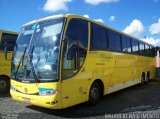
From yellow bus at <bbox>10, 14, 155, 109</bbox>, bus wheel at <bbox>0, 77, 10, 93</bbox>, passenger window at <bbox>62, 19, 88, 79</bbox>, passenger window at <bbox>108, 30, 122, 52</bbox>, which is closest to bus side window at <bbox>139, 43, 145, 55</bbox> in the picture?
passenger window at <bbox>108, 30, 122, 52</bbox>

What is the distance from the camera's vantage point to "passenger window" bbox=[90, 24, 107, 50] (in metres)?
9.60

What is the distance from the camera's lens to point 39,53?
8.10m

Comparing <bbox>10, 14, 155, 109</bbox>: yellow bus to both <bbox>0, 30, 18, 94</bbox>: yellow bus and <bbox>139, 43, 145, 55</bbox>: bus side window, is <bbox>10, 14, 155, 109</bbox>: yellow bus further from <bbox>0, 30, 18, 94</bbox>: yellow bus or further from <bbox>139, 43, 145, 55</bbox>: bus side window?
<bbox>139, 43, 145, 55</bbox>: bus side window

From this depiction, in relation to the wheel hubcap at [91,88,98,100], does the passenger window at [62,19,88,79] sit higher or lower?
higher

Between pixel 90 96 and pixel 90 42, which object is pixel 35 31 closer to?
pixel 90 42

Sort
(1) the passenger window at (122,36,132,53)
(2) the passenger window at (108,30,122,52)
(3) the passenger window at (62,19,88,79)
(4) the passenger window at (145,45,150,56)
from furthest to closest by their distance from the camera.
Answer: (4) the passenger window at (145,45,150,56) < (1) the passenger window at (122,36,132,53) < (2) the passenger window at (108,30,122,52) < (3) the passenger window at (62,19,88,79)

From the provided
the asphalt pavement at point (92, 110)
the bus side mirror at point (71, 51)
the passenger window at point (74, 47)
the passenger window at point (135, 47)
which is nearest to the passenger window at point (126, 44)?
the passenger window at point (135, 47)

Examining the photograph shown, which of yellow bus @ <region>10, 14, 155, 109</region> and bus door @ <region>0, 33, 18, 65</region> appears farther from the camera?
bus door @ <region>0, 33, 18, 65</region>

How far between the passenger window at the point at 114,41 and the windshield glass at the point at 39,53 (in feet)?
11.6

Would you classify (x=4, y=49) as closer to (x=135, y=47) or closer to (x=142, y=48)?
(x=135, y=47)

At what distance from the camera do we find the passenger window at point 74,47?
7.82 meters

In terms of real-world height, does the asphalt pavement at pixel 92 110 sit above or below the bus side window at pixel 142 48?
below

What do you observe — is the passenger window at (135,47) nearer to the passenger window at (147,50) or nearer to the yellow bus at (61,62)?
the passenger window at (147,50)

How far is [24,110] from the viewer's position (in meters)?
8.69
